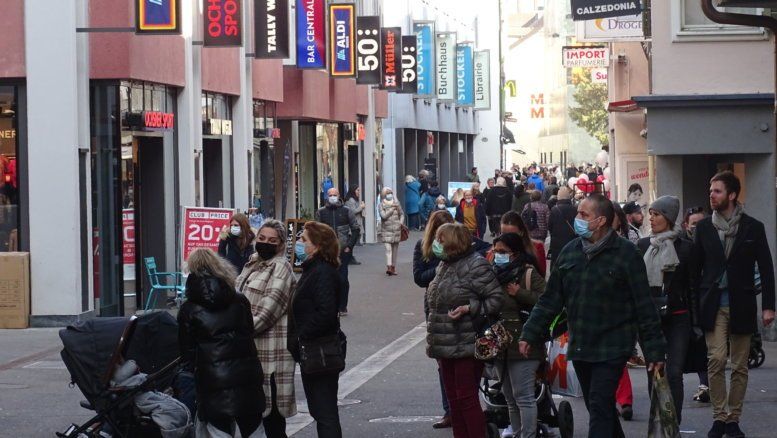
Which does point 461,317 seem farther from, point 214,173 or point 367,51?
point 367,51

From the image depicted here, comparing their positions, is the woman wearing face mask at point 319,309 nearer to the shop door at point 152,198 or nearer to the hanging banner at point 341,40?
the shop door at point 152,198

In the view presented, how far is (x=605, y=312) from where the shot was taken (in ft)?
28.6

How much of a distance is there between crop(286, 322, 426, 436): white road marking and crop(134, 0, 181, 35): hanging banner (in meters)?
5.03

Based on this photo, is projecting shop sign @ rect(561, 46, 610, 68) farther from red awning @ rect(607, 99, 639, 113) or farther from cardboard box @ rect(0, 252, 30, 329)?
cardboard box @ rect(0, 252, 30, 329)

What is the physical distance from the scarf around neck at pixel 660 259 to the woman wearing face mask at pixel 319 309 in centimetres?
232

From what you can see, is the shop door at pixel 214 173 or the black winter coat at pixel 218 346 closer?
the black winter coat at pixel 218 346

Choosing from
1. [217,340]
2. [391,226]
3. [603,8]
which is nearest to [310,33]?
[391,226]

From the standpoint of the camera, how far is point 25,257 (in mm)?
19609

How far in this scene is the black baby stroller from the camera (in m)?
9.70

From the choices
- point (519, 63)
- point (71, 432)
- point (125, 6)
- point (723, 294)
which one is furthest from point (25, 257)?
point (519, 63)

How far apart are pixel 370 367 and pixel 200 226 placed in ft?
20.7

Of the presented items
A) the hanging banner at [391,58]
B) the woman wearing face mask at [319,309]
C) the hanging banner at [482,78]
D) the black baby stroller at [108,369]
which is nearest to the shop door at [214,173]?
the hanging banner at [391,58]

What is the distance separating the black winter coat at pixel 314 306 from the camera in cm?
934

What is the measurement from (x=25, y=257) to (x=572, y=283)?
12243 mm
